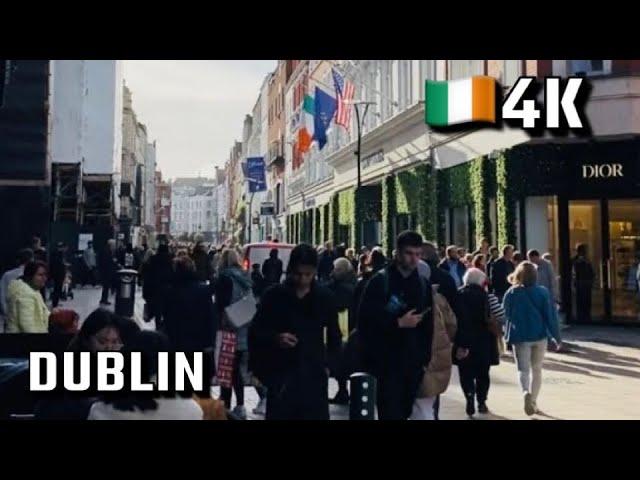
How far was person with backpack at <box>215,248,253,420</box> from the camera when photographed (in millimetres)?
8281

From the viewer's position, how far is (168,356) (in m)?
4.76

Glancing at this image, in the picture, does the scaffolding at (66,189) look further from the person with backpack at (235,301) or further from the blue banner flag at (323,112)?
the person with backpack at (235,301)

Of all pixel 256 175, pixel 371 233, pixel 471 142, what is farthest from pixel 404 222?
pixel 256 175

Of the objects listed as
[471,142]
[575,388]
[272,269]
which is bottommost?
[575,388]

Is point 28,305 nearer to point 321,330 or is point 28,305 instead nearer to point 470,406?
point 321,330

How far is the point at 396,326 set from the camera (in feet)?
19.0

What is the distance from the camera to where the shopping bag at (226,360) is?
815 centimetres

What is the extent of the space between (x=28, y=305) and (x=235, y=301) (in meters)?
2.33

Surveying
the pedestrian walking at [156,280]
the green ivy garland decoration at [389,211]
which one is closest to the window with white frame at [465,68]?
the green ivy garland decoration at [389,211]

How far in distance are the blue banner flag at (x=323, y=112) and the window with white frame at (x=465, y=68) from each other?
8147mm

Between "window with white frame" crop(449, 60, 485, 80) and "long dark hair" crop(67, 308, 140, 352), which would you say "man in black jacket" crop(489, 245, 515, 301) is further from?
"long dark hair" crop(67, 308, 140, 352)

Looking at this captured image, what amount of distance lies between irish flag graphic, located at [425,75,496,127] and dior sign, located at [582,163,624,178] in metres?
2.55
